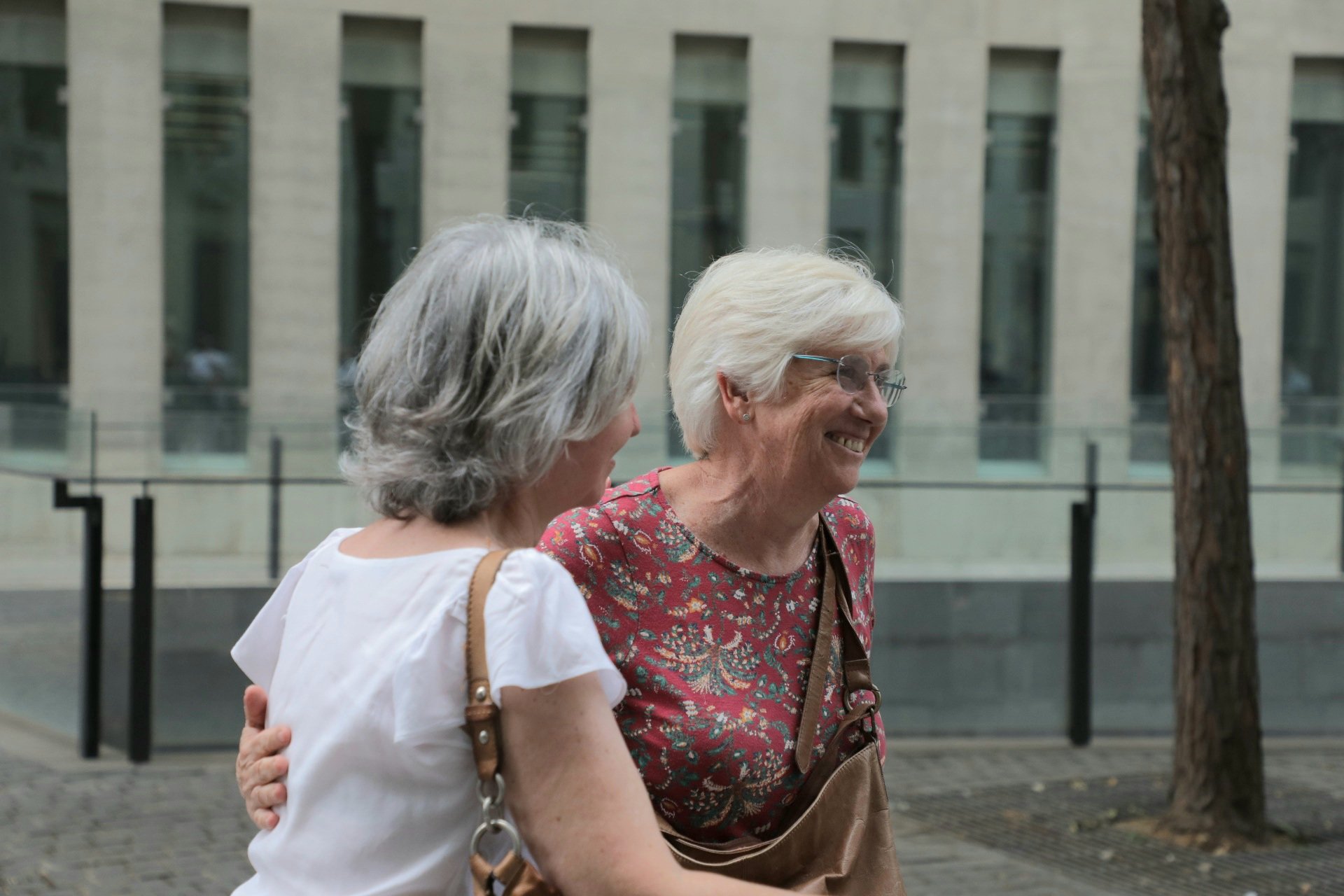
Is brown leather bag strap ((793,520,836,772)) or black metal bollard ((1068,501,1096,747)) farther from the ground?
brown leather bag strap ((793,520,836,772))

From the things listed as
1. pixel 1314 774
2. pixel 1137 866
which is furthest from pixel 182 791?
pixel 1314 774

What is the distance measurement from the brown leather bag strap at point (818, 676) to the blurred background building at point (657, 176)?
8570 millimetres

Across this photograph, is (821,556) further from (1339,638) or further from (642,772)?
(1339,638)

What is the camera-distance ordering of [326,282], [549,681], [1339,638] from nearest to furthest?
[549,681] < [1339,638] < [326,282]

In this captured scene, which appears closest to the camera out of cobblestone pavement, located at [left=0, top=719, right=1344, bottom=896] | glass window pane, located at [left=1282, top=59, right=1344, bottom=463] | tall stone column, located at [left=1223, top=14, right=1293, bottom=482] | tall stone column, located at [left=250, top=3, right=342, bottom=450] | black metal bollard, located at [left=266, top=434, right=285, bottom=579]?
cobblestone pavement, located at [left=0, top=719, right=1344, bottom=896]

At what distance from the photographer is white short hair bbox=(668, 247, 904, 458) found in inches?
108

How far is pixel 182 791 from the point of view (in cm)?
716

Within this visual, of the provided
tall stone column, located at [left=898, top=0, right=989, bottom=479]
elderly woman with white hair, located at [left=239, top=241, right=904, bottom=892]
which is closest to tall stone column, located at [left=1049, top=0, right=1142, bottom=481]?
tall stone column, located at [left=898, top=0, right=989, bottom=479]

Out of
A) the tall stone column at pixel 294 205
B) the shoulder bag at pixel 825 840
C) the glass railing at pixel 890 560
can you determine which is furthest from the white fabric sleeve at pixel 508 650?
the tall stone column at pixel 294 205

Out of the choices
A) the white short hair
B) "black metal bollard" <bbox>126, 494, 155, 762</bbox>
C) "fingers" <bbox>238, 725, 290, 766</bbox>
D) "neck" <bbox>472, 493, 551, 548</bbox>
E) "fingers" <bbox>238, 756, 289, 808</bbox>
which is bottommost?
"black metal bollard" <bbox>126, 494, 155, 762</bbox>

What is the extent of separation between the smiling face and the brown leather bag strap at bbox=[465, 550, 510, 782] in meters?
1.22

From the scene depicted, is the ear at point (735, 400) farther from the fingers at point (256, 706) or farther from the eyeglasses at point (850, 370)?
the fingers at point (256, 706)

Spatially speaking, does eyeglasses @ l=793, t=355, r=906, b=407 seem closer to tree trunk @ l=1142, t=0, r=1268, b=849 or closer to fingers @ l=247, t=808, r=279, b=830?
fingers @ l=247, t=808, r=279, b=830

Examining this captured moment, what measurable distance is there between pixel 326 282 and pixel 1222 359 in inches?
428
